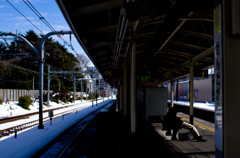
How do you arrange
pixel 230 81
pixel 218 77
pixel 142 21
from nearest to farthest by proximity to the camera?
pixel 230 81 < pixel 218 77 < pixel 142 21

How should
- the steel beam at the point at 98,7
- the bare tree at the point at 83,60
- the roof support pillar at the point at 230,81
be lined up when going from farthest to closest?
the bare tree at the point at 83,60 < the steel beam at the point at 98,7 < the roof support pillar at the point at 230,81

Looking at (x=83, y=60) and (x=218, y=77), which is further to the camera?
(x=83, y=60)

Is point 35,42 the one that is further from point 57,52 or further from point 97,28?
point 97,28

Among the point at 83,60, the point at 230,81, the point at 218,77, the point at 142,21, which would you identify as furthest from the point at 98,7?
the point at 83,60

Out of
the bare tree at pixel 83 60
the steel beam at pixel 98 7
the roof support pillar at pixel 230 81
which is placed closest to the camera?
the roof support pillar at pixel 230 81

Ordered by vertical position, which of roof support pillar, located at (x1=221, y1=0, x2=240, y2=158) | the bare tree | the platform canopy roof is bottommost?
roof support pillar, located at (x1=221, y1=0, x2=240, y2=158)

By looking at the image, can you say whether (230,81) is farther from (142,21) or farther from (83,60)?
(83,60)

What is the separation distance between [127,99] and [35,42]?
133 feet

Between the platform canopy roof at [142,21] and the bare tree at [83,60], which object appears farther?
the bare tree at [83,60]

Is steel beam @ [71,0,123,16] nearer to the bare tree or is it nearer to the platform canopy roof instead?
the platform canopy roof

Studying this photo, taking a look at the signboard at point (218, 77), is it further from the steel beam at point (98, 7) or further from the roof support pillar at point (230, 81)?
the steel beam at point (98, 7)

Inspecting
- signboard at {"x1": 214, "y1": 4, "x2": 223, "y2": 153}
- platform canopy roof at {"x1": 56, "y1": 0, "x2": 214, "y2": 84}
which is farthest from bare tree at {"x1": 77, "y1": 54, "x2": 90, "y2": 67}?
signboard at {"x1": 214, "y1": 4, "x2": 223, "y2": 153}

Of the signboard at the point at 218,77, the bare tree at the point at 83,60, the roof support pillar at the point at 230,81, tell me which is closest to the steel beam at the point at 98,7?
the signboard at the point at 218,77

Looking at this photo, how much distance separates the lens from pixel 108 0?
5.92 m
